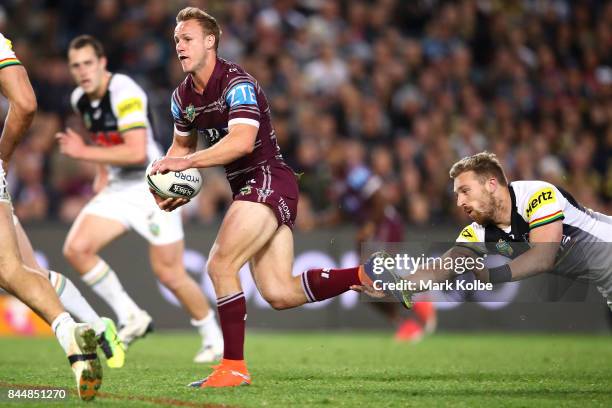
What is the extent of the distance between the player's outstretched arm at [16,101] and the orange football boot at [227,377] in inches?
75.7

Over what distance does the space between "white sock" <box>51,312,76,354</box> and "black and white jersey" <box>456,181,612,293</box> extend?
8.73ft

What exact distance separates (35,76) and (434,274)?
9.73m

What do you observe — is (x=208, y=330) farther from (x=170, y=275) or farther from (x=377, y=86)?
(x=377, y=86)

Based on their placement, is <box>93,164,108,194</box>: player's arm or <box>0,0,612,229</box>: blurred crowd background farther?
<box>0,0,612,229</box>: blurred crowd background

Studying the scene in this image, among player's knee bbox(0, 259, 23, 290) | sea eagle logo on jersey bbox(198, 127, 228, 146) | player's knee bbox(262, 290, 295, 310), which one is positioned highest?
sea eagle logo on jersey bbox(198, 127, 228, 146)

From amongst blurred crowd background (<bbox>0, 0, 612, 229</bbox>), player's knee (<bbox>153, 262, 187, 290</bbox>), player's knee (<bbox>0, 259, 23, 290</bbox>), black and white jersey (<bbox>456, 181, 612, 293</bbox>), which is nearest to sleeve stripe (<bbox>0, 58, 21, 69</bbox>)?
player's knee (<bbox>0, 259, 23, 290</bbox>)

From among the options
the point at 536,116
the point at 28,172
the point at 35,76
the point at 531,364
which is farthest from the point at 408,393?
the point at 536,116

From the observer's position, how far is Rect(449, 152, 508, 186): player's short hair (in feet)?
21.8

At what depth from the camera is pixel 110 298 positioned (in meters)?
9.34

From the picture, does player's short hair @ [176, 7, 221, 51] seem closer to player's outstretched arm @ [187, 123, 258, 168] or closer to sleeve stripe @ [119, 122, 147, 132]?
player's outstretched arm @ [187, 123, 258, 168]

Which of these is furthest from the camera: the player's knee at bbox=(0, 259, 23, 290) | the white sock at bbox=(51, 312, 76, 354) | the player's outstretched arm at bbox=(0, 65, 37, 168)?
the player's outstretched arm at bbox=(0, 65, 37, 168)

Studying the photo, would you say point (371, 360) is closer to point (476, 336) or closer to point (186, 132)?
point (186, 132)

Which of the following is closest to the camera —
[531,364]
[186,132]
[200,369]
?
[186,132]

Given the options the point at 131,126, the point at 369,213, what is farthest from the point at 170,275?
the point at 369,213
